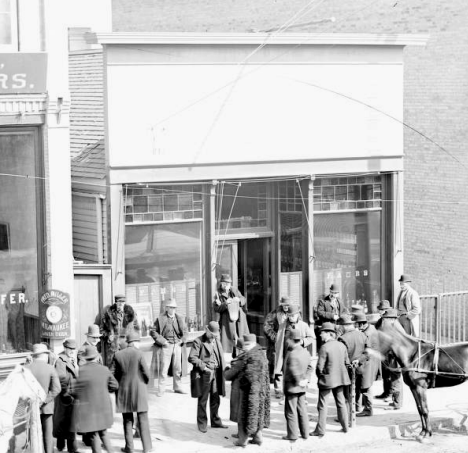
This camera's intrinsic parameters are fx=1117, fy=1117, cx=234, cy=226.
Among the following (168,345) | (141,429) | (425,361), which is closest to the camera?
(141,429)

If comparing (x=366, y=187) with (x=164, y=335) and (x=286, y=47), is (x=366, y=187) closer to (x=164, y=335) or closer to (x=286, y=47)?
(x=286, y=47)

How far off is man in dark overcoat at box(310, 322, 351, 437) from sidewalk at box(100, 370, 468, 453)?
9.7 inches

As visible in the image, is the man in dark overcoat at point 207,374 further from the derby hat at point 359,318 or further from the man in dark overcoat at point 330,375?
the derby hat at point 359,318

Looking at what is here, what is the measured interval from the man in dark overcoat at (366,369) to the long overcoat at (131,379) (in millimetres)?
3382

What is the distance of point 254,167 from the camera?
1980cm

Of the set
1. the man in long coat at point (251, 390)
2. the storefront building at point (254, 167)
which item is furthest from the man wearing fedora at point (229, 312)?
the man in long coat at point (251, 390)

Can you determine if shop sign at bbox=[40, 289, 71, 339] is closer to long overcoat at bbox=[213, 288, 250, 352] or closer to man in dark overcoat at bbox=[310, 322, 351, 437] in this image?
long overcoat at bbox=[213, 288, 250, 352]

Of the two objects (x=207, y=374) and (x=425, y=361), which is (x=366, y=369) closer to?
(x=425, y=361)

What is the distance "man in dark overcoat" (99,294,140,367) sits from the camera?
58.4 ft

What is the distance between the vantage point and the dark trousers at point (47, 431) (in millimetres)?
14438


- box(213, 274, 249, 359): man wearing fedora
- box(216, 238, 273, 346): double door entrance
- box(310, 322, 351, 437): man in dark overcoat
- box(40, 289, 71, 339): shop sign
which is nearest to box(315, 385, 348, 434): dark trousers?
box(310, 322, 351, 437): man in dark overcoat

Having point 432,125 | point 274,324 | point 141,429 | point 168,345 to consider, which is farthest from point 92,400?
point 432,125

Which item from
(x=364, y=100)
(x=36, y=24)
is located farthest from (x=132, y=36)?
(x=364, y=100)

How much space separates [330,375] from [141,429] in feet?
9.10
